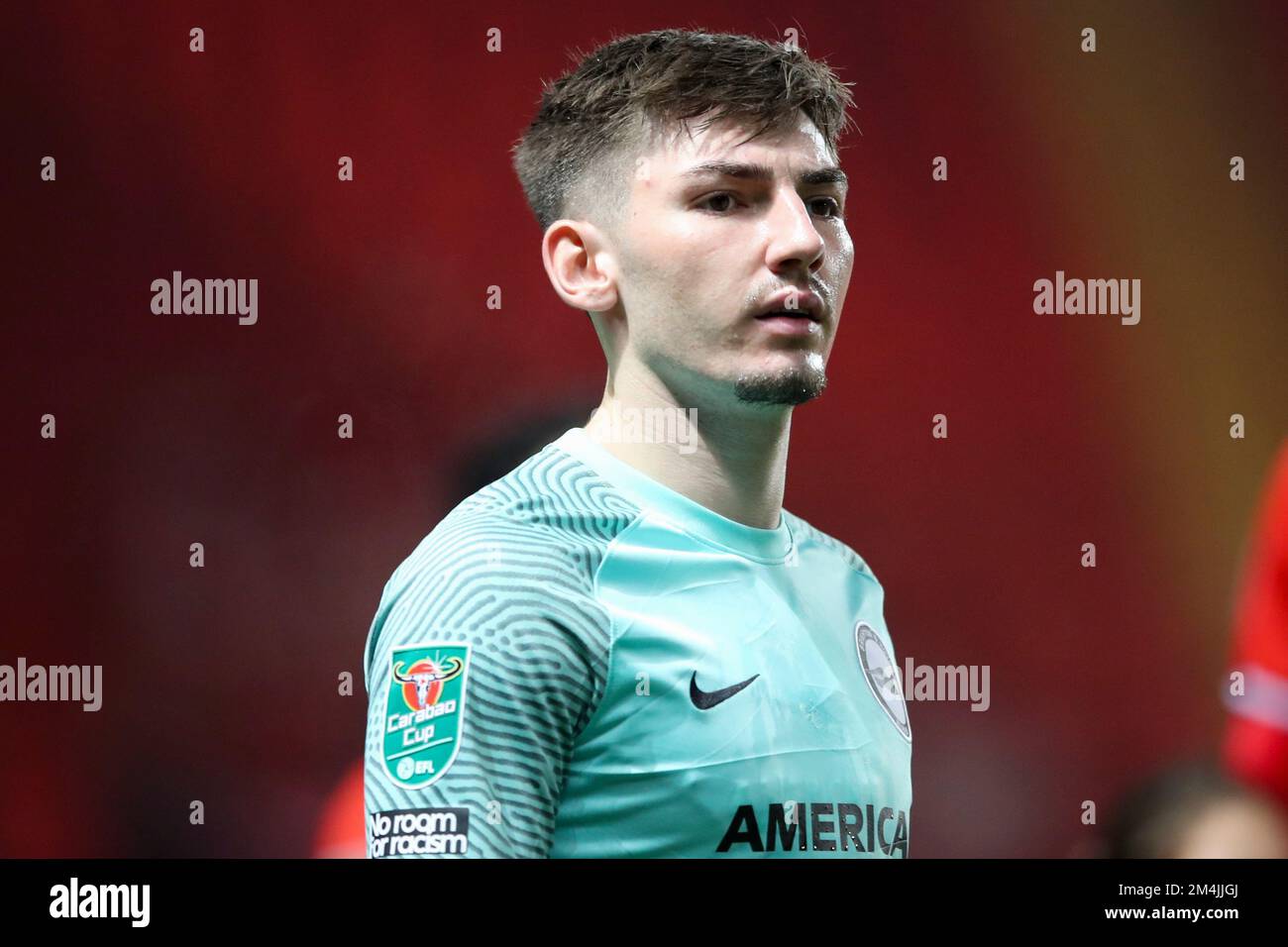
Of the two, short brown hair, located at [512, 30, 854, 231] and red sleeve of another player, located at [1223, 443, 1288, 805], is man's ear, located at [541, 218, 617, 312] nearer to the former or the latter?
short brown hair, located at [512, 30, 854, 231]

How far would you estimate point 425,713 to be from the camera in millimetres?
2338

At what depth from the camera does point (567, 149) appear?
9.71ft

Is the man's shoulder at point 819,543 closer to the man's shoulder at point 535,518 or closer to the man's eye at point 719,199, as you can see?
the man's shoulder at point 535,518

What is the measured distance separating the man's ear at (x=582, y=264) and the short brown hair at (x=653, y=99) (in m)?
0.07

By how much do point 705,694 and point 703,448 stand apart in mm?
539

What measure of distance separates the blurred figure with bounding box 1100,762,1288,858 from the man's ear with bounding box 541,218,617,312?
1967 millimetres

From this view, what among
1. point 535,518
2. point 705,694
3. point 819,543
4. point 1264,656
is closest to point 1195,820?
point 1264,656

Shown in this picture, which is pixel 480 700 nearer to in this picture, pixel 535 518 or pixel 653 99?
pixel 535 518

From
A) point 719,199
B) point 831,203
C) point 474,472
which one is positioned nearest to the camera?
point 719,199

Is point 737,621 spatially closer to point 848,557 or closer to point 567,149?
point 848,557

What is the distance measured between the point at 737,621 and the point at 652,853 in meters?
0.48

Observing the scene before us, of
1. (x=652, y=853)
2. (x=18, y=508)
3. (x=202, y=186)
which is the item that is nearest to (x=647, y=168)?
(x=652, y=853)

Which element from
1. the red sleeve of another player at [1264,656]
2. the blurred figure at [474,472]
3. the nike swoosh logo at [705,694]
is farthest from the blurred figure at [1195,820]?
the blurred figure at [474,472]

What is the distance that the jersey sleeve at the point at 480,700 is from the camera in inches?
90.0
